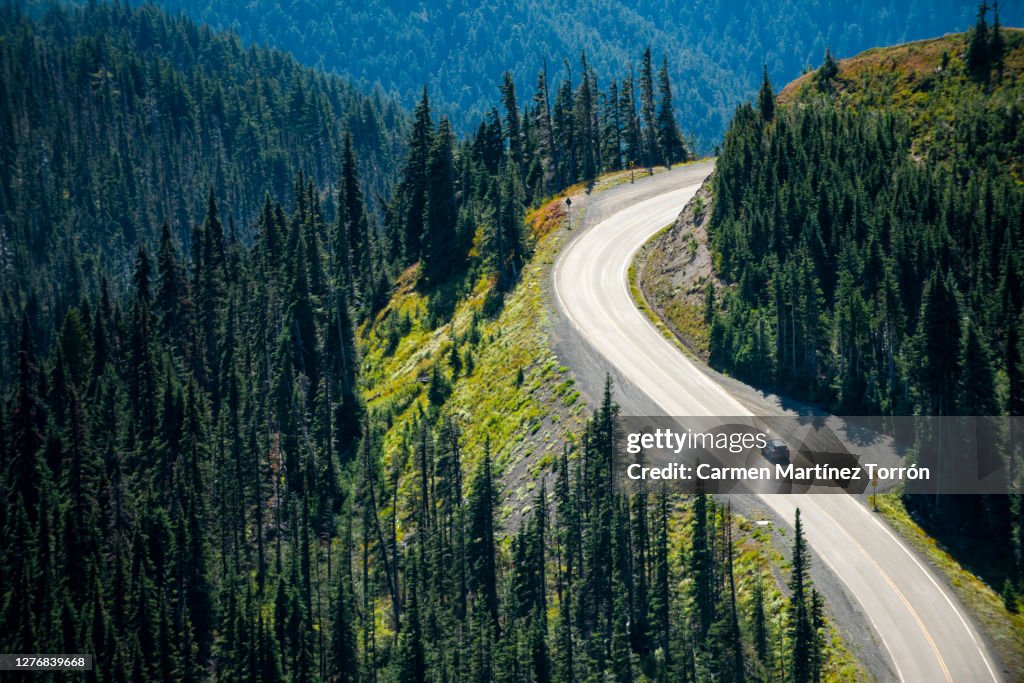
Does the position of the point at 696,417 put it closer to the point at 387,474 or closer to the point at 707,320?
the point at 707,320

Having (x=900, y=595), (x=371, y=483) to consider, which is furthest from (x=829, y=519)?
(x=371, y=483)

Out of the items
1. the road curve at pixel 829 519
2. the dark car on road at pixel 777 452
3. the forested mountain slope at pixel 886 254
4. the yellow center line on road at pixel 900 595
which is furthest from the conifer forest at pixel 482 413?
the dark car on road at pixel 777 452

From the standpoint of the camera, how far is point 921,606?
169ft

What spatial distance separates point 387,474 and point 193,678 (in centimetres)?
2148

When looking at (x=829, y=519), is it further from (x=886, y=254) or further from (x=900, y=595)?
(x=886, y=254)

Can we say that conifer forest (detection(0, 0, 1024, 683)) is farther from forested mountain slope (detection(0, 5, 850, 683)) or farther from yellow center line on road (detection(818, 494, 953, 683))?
yellow center line on road (detection(818, 494, 953, 683))

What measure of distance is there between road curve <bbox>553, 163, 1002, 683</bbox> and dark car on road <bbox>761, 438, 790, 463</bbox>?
314 centimetres

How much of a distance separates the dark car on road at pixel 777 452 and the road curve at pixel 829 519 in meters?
3.14

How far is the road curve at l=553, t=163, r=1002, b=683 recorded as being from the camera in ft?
161

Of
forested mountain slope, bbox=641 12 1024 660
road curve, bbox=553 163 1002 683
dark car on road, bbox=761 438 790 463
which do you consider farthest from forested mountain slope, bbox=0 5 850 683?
forested mountain slope, bbox=641 12 1024 660

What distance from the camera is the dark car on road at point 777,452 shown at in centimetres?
6350

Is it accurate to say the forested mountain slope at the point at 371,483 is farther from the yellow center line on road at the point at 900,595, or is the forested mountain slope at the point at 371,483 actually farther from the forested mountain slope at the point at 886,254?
the forested mountain slope at the point at 886,254

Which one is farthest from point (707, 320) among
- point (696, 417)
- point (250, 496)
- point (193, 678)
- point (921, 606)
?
point (193, 678)

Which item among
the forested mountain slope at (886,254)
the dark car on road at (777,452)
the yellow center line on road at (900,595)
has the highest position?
the forested mountain slope at (886,254)
